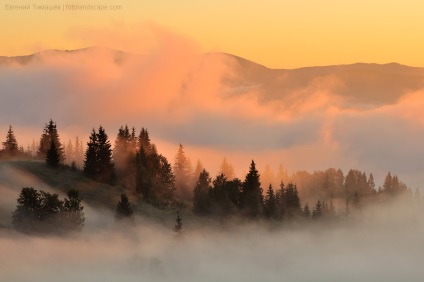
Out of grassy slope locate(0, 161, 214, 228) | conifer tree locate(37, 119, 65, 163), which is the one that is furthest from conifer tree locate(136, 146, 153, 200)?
conifer tree locate(37, 119, 65, 163)

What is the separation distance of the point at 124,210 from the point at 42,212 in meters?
23.3

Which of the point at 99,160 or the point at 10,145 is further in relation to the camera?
the point at 10,145

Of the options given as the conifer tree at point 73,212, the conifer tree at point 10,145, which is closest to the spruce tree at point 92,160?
the conifer tree at point 10,145

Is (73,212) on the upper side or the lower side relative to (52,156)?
lower

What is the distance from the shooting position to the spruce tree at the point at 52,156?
170 meters

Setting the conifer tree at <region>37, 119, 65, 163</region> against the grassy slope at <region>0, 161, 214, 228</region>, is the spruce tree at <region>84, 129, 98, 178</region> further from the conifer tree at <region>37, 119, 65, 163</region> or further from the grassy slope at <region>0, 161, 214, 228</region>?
the conifer tree at <region>37, 119, 65, 163</region>

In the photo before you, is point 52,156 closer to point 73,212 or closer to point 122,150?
point 122,150

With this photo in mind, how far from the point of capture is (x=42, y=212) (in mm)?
136250

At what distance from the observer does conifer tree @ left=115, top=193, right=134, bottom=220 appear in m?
155

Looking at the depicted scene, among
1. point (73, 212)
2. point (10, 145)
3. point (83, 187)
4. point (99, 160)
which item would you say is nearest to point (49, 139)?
point (10, 145)

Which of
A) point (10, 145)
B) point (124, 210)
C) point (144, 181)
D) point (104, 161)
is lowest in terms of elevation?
point (124, 210)

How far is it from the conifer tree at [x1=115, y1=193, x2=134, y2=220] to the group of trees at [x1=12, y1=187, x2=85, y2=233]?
1666 cm

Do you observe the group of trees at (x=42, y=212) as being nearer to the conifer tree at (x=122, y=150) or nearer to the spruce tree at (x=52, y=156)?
the spruce tree at (x=52, y=156)

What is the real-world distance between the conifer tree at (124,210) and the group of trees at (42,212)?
16.7 m
